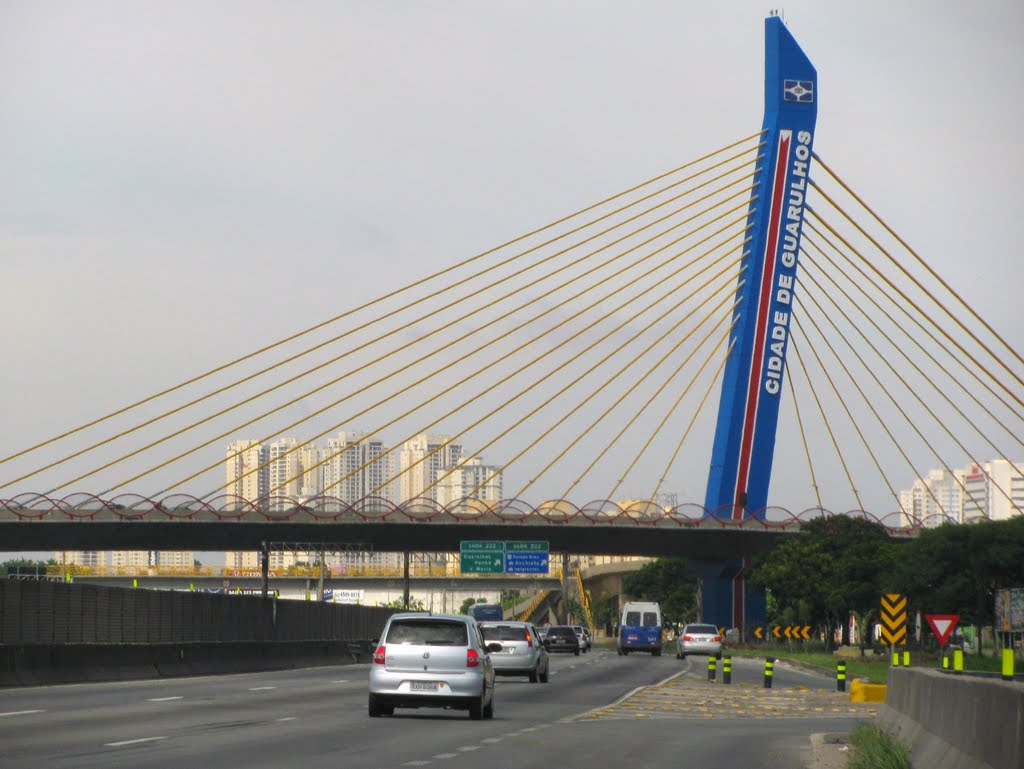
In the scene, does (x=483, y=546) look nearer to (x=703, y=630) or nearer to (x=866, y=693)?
(x=703, y=630)

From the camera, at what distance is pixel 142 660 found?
39.2 metres

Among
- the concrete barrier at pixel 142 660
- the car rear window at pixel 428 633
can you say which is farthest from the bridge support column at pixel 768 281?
the car rear window at pixel 428 633

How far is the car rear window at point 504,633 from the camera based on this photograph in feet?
139

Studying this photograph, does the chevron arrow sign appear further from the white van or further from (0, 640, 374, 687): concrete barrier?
the white van

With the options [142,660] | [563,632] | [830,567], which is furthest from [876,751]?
[830,567]

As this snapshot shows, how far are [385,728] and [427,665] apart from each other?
2053mm

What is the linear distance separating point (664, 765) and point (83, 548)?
89.7 meters

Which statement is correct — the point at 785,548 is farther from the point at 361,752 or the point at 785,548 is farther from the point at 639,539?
the point at 361,752

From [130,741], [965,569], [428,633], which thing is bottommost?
[965,569]

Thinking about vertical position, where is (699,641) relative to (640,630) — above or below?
above

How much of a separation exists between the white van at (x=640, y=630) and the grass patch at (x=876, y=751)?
218 feet

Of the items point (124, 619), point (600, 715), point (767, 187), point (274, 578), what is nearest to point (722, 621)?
point (767, 187)

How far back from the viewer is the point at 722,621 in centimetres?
10406

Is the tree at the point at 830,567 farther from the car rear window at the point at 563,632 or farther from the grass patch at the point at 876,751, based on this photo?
the grass patch at the point at 876,751
